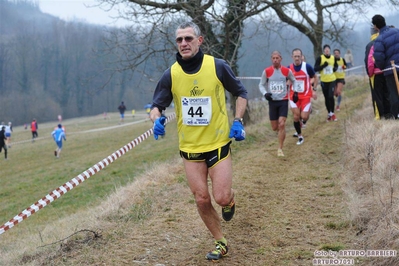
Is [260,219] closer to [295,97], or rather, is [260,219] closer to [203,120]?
[203,120]

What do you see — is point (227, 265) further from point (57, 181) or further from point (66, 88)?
point (66, 88)

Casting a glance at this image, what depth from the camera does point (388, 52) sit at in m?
9.50

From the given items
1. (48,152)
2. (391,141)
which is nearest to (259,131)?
(391,141)

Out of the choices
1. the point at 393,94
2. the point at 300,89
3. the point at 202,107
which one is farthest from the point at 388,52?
the point at 202,107

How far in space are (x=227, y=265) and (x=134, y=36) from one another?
12.0 m

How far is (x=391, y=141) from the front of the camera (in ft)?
24.3

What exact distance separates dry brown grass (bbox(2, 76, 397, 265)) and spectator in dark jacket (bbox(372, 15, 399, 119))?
758 millimetres

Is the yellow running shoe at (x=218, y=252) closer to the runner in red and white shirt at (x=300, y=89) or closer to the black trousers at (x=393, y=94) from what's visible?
the black trousers at (x=393, y=94)

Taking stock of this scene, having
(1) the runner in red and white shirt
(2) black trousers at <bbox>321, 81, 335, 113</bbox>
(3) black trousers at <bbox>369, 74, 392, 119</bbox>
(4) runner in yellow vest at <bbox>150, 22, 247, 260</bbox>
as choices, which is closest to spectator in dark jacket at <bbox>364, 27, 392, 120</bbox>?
(3) black trousers at <bbox>369, 74, 392, 119</bbox>

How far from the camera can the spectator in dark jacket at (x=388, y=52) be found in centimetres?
939

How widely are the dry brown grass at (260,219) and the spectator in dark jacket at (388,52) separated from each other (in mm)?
758

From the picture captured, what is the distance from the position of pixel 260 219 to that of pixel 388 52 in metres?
5.21

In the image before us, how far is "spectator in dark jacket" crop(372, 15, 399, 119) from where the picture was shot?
30.8ft

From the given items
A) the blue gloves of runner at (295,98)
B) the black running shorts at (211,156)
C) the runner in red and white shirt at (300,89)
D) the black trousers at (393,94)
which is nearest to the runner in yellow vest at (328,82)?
the runner in red and white shirt at (300,89)
